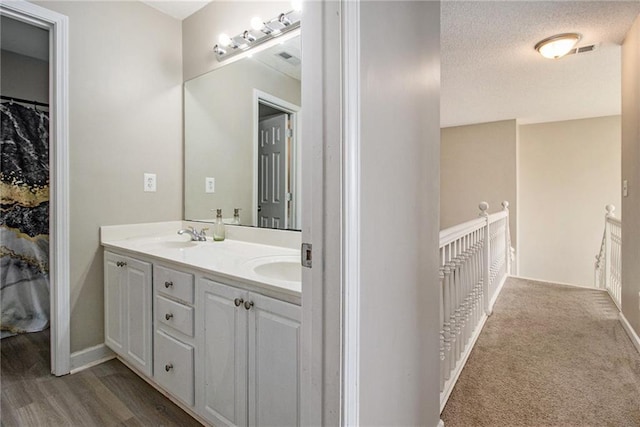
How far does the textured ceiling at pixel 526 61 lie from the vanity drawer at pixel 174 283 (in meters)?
2.21

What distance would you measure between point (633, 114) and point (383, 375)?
8.98 ft

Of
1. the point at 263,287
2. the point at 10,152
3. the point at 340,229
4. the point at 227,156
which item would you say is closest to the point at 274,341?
the point at 263,287

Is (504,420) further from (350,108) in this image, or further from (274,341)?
(350,108)

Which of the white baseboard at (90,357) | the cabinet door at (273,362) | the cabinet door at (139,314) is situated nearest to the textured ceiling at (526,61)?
the cabinet door at (273,362)

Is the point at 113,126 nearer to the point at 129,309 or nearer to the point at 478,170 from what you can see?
the point at 129,309

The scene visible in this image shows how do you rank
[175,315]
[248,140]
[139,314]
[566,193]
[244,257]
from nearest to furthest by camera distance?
[175,315] → [244,257] → [139,314] → [248,140] → [566,193]

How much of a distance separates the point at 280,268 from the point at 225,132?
112 centimetres

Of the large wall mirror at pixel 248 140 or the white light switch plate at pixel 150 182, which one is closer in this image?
the large wall mirror at pixel 248 140

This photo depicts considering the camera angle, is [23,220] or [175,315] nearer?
[175,315]

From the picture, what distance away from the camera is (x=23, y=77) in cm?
273

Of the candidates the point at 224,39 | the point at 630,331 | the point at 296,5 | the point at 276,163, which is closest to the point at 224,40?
the point at 224,39

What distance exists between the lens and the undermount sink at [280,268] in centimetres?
157

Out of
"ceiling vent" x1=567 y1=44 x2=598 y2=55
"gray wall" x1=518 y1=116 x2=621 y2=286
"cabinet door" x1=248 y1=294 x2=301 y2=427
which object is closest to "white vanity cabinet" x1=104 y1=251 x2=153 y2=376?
"cabinet door" x1=248 y1=294 x2=301 y2=427

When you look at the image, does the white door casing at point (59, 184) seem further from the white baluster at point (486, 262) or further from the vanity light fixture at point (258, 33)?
the white baluster at point (486, 262)
